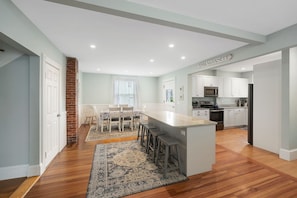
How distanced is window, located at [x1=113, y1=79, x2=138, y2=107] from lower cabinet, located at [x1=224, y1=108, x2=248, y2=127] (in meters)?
4.42

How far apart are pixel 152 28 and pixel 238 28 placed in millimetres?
1502

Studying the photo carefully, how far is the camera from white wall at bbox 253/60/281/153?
10.4ft

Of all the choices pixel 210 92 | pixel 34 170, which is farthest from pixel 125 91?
pixel 34 170

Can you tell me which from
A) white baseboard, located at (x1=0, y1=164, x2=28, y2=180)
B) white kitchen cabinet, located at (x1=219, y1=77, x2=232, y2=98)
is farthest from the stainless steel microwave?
white baseboard, located at (x1=0, y1=164, x2=28, y2=180)

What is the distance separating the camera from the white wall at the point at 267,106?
3184mm

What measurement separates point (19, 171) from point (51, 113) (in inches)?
43.2

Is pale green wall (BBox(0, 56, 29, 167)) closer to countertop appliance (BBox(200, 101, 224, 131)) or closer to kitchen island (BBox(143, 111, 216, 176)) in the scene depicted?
kitchen island (BBox(143, 111, 216, 176))

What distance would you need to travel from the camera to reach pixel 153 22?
191 cm

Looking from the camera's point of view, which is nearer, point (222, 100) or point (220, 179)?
point (220, 179)

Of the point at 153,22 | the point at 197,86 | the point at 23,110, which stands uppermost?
the point at 153,22

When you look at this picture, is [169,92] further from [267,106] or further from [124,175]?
[124,175]

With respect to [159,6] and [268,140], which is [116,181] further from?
[268,140]

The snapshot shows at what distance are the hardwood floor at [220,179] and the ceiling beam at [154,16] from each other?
2368 millimetres

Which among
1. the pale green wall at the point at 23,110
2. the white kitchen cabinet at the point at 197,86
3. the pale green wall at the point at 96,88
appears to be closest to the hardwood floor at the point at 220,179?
the pale green wall at the point at 23,110
